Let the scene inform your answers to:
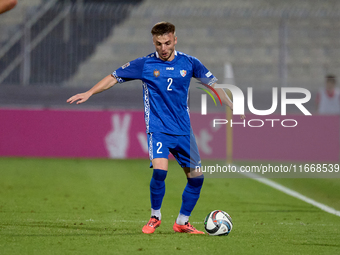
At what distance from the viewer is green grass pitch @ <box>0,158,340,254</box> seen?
4.74m

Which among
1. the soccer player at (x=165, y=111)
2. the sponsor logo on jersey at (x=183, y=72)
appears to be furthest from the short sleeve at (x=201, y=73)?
the sponsor logo on jersey at (x=183, y=72)

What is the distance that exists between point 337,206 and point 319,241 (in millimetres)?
2683

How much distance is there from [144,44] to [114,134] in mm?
3723

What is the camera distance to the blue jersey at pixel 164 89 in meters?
5.38

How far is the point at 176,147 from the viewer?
5.43 metres

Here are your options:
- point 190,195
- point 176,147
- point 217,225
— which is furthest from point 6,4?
point 217,225

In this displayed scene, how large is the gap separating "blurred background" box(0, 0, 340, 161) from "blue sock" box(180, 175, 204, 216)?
30.1 feet

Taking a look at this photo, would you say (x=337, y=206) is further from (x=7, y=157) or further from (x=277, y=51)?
(x=277, y=51)

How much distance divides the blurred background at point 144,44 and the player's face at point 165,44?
9.42 meters

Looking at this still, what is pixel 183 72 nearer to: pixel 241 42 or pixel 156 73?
pixel 156 73

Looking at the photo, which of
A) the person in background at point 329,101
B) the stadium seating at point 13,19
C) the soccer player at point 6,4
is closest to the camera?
the soccer player at point 6,4

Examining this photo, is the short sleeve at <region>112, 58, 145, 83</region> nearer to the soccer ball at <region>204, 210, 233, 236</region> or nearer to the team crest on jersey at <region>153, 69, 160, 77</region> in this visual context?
the team crest on jersey at <region>153, 69, 160, 77</region>

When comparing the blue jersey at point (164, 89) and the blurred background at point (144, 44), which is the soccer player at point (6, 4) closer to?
the blue jersey at point (164, 89)

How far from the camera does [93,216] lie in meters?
6.47
